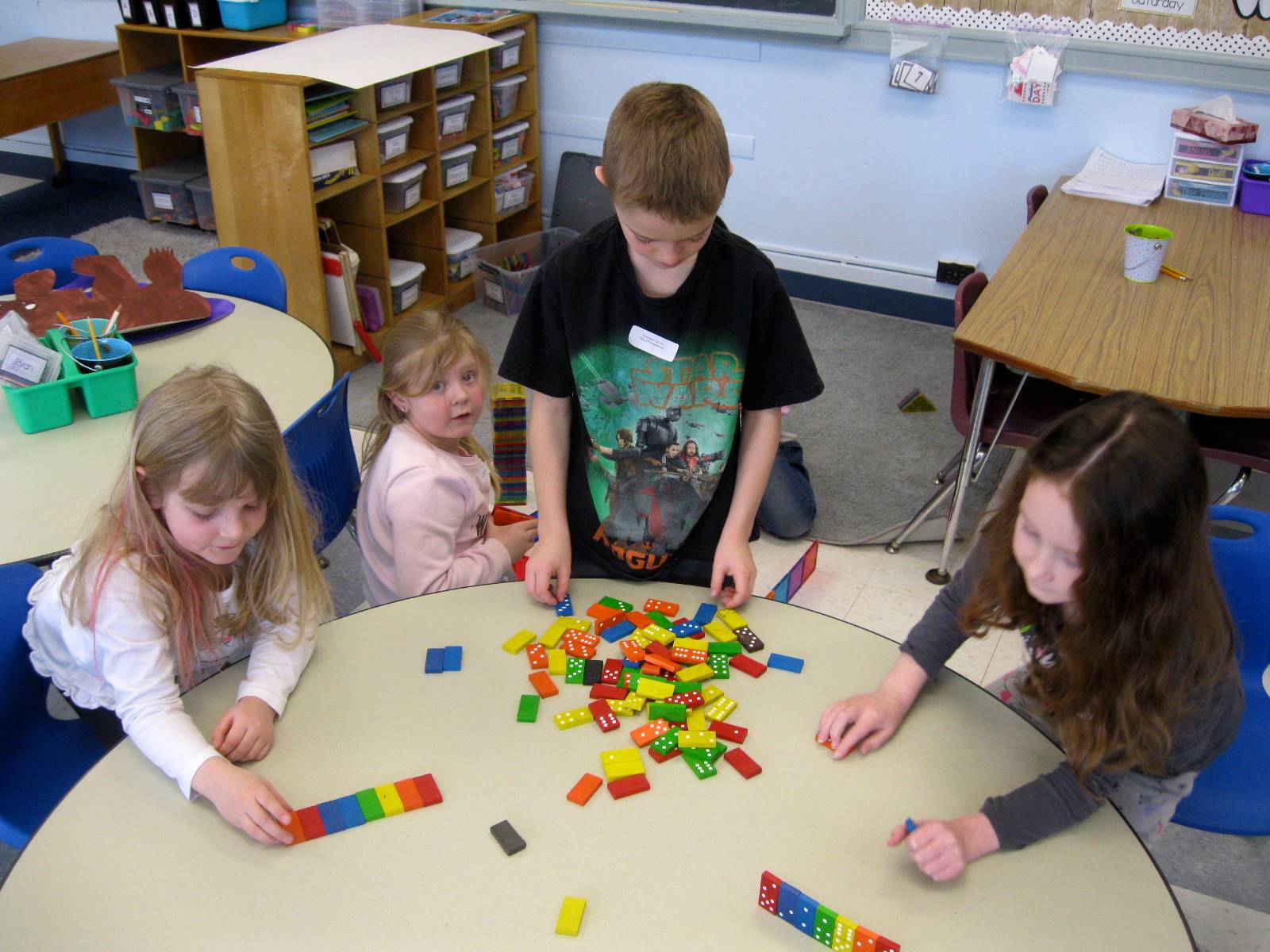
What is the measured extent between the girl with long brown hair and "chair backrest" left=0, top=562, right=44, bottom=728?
1.07m

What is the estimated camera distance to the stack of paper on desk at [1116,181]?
3211 mm

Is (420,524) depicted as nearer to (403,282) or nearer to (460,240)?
(403,282)

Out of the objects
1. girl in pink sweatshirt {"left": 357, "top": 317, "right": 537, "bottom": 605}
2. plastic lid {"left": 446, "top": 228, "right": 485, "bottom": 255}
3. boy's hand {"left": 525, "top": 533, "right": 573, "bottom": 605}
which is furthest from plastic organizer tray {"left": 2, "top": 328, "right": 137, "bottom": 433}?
plastic lid {"left": 446, "top": 228, "right": 485, "bottom": 255}

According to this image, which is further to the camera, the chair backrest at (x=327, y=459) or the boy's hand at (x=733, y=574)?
the chair backrest at (x=327, y=459)

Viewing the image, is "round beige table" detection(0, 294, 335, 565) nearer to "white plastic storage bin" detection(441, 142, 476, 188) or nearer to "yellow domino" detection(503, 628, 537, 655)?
"yellow domino" detection(503, 628, 537, 655)

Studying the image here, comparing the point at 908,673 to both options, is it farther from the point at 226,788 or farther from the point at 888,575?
the point at 888,575

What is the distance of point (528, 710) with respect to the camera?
1.28 metres

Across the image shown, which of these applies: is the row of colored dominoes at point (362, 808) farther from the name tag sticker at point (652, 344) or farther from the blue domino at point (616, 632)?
the name tag sticker at point (652, 344)

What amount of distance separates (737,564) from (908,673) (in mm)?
289

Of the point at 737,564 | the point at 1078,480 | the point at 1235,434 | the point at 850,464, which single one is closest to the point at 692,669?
the point at 737,564

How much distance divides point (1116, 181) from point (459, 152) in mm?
2356

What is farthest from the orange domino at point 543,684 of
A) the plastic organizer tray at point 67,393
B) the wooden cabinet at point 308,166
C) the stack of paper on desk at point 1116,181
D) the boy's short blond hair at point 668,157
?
the stack of paper on desk at point 1116,181

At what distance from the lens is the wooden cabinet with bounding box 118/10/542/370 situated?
329 cm

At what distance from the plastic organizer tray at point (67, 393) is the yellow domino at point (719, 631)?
125cm
